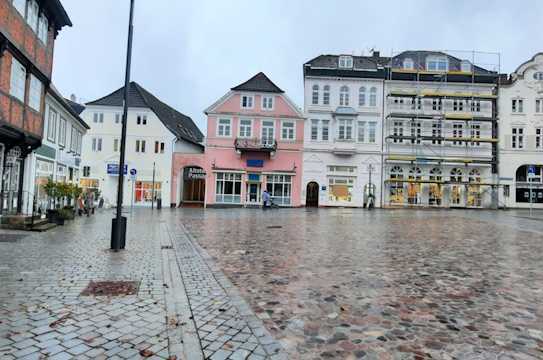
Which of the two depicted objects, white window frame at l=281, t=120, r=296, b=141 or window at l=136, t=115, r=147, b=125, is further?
white window frame at l=281, t=120, r=296, b=141

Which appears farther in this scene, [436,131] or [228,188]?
[436,131]

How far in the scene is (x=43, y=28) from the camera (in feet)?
54.0

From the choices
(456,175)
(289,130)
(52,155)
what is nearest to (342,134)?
(289,130)

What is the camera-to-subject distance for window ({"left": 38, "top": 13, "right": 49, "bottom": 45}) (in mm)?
15992

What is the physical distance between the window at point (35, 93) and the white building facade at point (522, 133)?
132ft

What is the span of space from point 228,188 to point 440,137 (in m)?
22.2

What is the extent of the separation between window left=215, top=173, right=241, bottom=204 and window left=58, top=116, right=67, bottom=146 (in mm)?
16271

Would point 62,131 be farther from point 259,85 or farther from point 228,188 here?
point 259,85

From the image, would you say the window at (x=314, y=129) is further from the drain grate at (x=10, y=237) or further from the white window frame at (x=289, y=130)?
the drain grate at (x=10, y=237)

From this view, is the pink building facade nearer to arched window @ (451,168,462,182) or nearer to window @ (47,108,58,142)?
arched window @ (451,168,462,182)

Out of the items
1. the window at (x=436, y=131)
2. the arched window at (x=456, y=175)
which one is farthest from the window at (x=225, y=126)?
the arched window at (x=456, y=175)

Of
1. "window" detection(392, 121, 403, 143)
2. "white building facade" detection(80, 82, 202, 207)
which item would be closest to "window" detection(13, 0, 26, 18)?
"white building facade" detection(80, 82, 202, 207)

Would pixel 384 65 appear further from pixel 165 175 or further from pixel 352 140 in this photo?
pixel 165 175

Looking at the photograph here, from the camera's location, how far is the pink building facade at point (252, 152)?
35875mm
